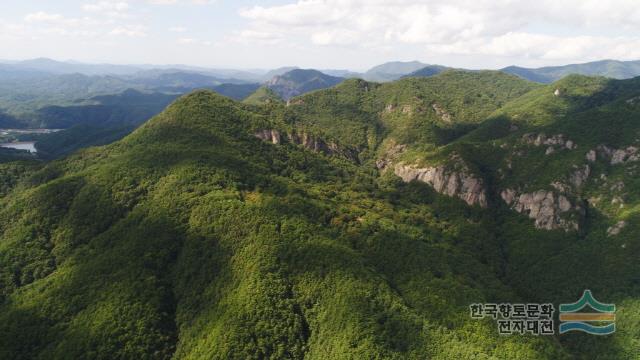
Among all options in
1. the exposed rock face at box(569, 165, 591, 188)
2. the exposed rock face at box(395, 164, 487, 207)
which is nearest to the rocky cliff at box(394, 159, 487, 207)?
the exposed rock face at box(395, 164, 487, 207)

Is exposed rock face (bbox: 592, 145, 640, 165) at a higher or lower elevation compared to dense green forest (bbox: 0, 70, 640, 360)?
higher

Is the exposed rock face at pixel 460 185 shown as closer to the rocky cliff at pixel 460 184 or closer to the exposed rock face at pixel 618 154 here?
the rocky cliff at pixel 460 184

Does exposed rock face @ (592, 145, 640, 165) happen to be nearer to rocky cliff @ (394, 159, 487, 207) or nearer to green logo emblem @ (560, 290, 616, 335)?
rocky cliff @ (394, 159, 487, 207)

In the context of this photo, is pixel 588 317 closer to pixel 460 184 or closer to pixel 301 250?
pixel 460 184

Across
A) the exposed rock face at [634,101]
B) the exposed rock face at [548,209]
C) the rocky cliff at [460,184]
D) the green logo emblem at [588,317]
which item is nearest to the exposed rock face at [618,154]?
the exposed rock face at [548,209]

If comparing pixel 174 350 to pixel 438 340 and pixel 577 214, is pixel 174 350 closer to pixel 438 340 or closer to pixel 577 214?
pixel 438 340
